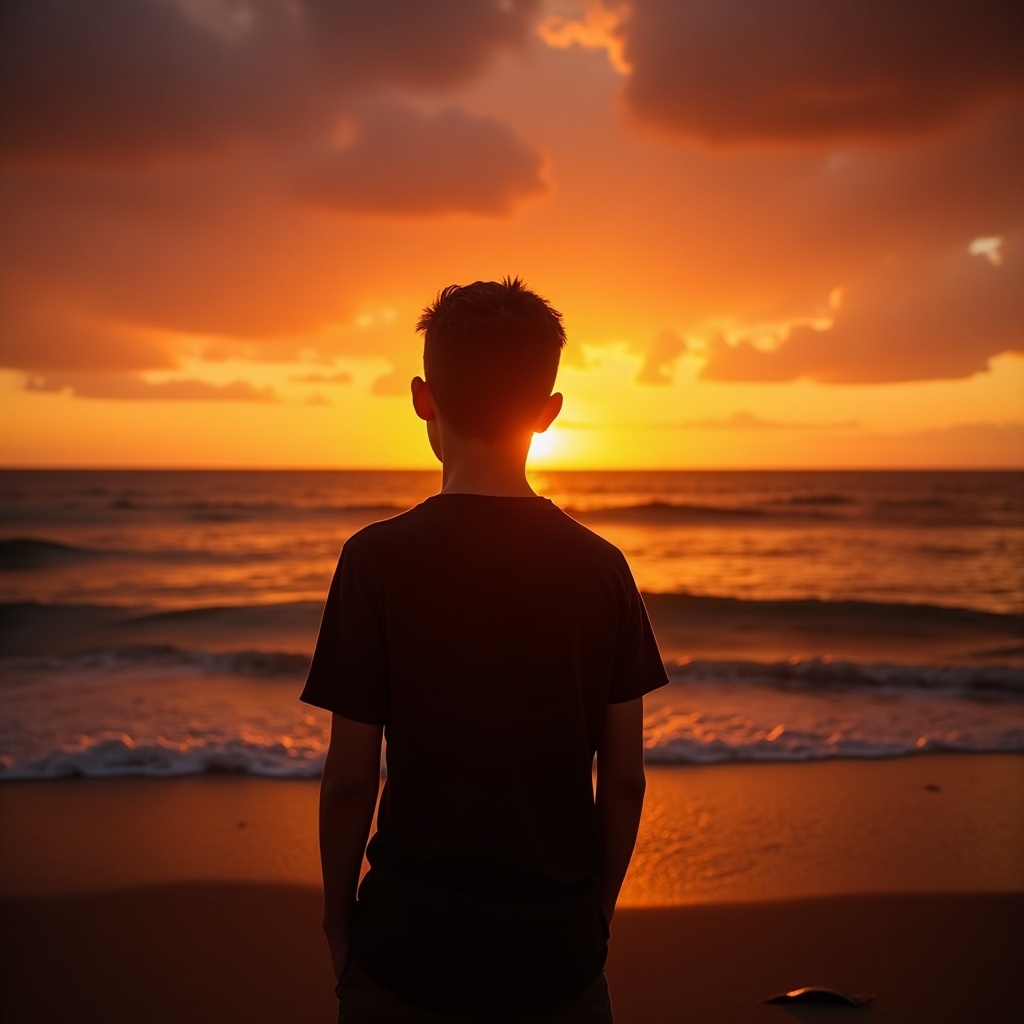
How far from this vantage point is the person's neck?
165 centimetres

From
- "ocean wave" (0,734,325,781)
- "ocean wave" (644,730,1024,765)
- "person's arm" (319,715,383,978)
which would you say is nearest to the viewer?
"person's arm" (319,715,383,978)

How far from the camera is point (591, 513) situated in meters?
40.1

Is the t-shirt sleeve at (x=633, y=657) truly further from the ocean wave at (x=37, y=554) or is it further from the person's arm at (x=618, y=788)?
the ocean wave at (x=37, y=554)

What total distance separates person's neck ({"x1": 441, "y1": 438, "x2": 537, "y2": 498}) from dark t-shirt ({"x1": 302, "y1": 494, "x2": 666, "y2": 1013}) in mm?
56

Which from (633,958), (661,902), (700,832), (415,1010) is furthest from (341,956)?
(700,832)

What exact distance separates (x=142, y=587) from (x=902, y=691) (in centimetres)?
1608

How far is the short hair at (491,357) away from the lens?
1.64m

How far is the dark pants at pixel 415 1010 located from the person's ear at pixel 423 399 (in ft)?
3.75

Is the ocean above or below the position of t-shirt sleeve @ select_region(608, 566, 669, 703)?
below

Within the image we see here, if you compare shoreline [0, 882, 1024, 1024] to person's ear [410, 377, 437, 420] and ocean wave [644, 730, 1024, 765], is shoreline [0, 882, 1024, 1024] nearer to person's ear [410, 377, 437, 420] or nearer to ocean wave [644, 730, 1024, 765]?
ocean wave [644, 730, 1024, 765]

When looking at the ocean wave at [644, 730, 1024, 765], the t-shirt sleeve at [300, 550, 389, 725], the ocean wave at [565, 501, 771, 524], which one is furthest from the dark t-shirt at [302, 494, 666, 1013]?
the ocean wave at [565, 501, 771, 524]

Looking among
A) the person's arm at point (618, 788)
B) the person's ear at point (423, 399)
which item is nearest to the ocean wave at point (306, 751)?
the person's arm at point (618, 788)

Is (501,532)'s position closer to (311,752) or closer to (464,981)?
(464,981)

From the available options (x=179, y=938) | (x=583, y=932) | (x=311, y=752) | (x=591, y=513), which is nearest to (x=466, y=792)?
(x=583, y=932)
